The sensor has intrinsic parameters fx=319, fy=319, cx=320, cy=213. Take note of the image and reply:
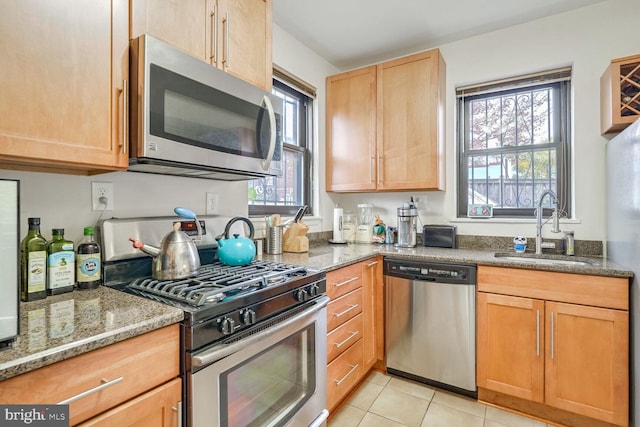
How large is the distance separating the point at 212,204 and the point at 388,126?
1.54 meters

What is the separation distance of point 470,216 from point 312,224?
1.28 meters

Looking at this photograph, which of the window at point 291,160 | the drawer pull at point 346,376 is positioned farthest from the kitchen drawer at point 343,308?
the window at point 291,160

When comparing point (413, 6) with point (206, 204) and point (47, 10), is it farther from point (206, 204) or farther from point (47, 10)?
point (47, 10)

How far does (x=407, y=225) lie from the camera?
2.54 m

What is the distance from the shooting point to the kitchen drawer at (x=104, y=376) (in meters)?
0.67

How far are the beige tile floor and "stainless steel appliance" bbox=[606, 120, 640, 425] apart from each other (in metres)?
0.62

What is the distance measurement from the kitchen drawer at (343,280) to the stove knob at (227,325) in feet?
2.44

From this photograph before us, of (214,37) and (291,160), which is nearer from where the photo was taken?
(214,37)

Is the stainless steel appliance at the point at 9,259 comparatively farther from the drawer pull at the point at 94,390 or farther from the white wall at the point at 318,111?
the white wall at the point at 318,111

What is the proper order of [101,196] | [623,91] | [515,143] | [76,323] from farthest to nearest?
[515,143]
[623,91]
[101,196]
[76,323]

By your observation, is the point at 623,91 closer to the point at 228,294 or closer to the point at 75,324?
the point at 228,294

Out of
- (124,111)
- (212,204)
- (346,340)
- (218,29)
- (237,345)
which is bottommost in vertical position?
(346,340)

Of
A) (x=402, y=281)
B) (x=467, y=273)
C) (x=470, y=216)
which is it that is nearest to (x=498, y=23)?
(x=470, y=216)

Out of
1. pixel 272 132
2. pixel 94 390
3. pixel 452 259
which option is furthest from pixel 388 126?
pixel 94 390
